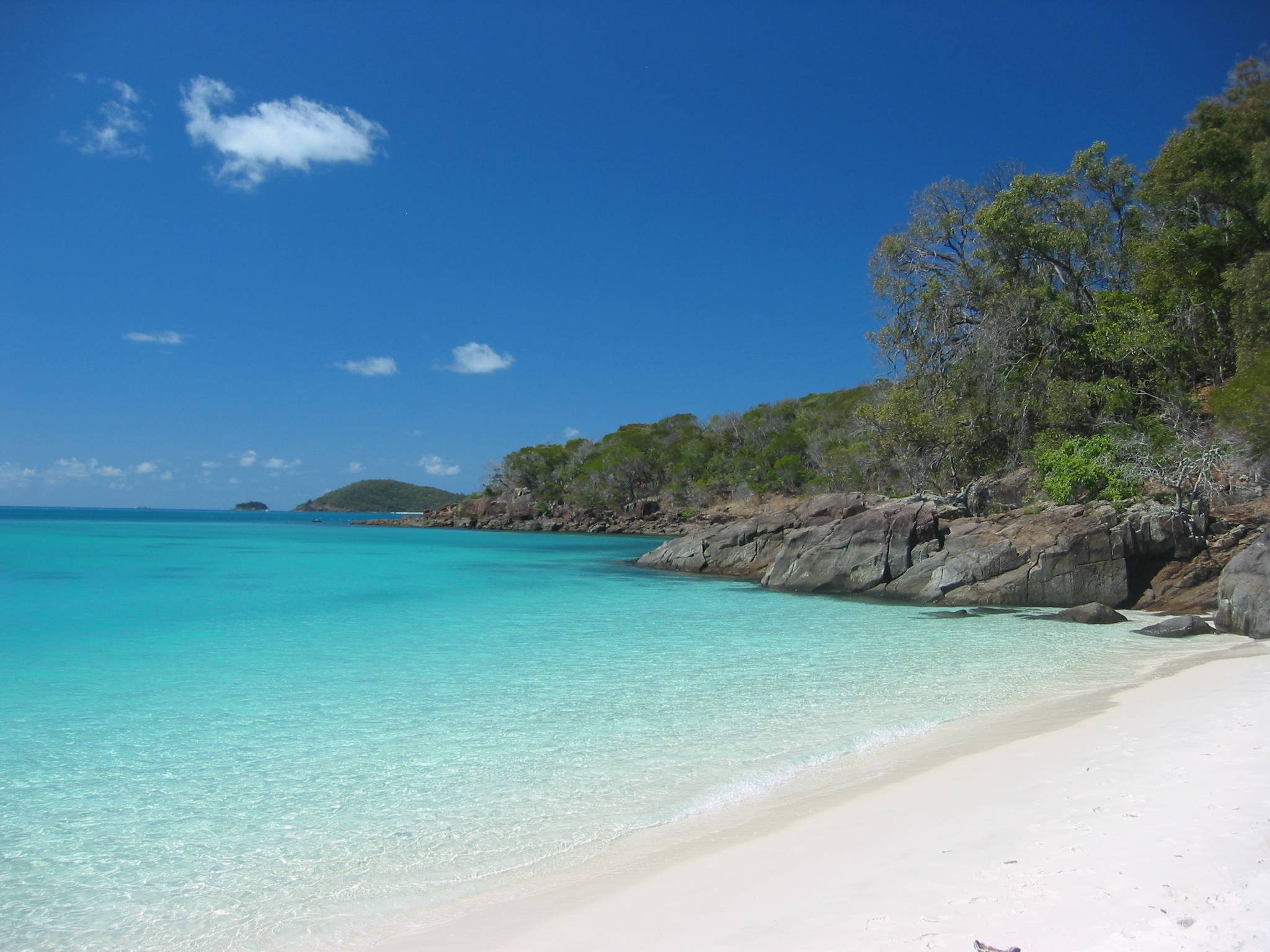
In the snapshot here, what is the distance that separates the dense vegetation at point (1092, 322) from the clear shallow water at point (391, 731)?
8.82 m

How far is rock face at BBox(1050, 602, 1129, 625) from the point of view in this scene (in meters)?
14.5

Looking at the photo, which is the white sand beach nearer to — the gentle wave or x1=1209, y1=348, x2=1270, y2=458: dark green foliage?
the gentle wave

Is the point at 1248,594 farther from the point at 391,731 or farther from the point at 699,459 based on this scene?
the point at 699,459

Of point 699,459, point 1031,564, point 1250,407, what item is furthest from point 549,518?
point 1250,407

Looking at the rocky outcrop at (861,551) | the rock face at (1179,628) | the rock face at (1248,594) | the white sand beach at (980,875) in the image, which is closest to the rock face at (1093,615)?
the rock face at (1179,628)

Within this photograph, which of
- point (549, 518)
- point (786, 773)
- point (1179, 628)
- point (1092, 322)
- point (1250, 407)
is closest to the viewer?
point (786, 773)

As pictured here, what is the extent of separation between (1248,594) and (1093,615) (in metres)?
2.51

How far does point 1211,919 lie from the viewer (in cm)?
319

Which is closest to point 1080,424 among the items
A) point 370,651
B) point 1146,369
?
point 1146,369

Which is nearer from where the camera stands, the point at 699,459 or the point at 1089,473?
the point at 1089,473

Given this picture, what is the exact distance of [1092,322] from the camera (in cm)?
2523

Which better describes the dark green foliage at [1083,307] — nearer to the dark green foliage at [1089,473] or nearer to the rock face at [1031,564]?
the dark green foliage at [1089,473]

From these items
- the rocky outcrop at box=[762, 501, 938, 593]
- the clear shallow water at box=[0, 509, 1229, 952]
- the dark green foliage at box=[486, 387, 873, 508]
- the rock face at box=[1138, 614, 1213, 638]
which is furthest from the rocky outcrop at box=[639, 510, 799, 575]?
the dark green foliage at box=[486, 387, 873, 508]

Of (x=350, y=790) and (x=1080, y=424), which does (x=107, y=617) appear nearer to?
(x=350, y=790)
